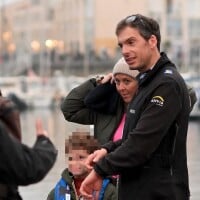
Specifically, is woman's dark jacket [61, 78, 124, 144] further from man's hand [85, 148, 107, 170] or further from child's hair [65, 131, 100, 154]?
man's hand [85, 148, 107, 170]

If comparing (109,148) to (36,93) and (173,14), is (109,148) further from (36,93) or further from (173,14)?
(173,14)

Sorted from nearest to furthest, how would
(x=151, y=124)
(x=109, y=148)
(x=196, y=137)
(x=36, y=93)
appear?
(x=151, y=124)
(x=109, y=148)
(x=196, y=137)
(x=36, y=93)

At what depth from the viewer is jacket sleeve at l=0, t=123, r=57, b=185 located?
11.4 ft

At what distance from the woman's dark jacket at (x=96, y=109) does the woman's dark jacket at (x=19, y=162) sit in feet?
5.48

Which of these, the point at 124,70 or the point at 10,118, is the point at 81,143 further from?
the point at 10,118

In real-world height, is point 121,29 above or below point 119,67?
above

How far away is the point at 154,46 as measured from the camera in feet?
14.5

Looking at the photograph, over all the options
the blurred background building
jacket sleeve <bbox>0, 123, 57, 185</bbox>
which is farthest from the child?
the blurred background building

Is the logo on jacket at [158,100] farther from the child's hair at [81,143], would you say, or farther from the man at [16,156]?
the child's hair at [81,143]

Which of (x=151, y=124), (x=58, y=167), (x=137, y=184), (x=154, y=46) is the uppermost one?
(x=154, y=46)

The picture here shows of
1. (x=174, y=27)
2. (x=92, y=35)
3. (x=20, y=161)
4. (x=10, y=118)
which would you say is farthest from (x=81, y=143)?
(x=174, y=27)

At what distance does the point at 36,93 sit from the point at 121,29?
50.3 meters

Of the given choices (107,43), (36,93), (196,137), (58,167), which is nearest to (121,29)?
(58,167)

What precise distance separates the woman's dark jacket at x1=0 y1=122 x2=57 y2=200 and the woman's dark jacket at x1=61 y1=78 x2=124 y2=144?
1671 millimetres
